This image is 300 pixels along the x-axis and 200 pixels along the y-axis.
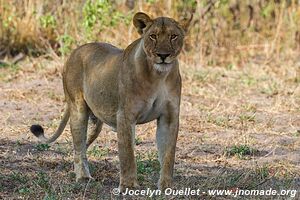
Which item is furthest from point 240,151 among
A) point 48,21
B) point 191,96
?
point 48,21

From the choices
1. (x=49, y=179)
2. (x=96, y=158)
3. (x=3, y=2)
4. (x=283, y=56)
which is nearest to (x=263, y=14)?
(x=283, y=56)

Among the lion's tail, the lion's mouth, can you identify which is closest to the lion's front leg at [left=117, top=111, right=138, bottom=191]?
the lion's mouth

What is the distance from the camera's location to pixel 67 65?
5.43 m

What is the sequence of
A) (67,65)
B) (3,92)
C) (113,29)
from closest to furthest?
(67,65)
(3,92)
(113,29)

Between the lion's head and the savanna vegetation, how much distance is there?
0.80 meters

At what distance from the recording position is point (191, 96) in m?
8.41

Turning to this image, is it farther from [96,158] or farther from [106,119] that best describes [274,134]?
[106,119]

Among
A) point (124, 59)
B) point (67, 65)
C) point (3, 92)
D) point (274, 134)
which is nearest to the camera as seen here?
point (124, 59)

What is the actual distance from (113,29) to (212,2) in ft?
4.84

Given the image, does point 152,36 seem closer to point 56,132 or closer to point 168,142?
point 168,142

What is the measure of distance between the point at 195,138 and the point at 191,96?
181 cm

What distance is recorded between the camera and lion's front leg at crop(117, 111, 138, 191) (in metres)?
4.65

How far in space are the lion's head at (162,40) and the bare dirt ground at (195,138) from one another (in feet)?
2.42

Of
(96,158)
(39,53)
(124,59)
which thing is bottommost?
(39,53)
